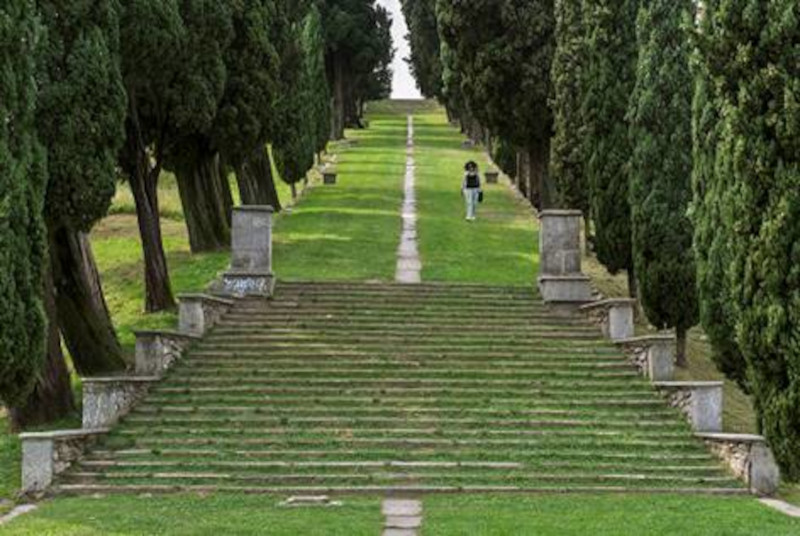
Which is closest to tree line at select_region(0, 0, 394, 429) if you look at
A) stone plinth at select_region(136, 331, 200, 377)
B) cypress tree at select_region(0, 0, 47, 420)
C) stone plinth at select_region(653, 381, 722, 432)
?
cypress tree at select_region(0, 0, 47, 420)

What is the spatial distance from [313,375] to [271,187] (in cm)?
1922

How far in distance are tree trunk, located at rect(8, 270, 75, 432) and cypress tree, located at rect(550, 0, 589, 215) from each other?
1408 centimetres

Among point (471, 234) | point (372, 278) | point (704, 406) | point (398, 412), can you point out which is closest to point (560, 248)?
point (372, 278)

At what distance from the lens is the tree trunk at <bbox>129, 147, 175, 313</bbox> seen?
22.0 m

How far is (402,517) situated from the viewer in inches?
517

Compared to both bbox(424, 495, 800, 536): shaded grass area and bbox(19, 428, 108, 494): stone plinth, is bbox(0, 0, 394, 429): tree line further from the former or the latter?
bbox(424, 495, 800, 536): shaded grass area

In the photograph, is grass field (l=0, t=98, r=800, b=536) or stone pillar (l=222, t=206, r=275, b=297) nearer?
grass field (l=0, t=98, r=800, b=536)

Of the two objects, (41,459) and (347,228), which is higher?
(347,228)

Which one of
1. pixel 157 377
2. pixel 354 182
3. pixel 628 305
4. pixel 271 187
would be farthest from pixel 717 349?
pixel 354 182

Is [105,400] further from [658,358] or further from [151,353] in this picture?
[658,358]

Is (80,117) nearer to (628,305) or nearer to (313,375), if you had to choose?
(313,375)

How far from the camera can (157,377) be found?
17.9 metres

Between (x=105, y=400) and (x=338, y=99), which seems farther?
(x=338, y=99)

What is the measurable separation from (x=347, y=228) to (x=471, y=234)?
3.42m
